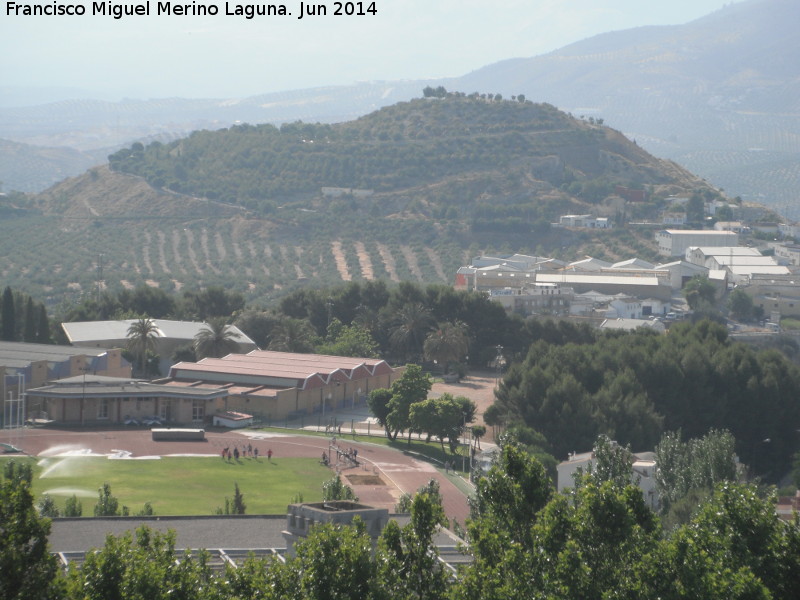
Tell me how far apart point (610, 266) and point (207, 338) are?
5443 cm

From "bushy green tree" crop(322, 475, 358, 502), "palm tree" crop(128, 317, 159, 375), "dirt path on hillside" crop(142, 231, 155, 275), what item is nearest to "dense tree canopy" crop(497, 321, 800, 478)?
"bushy green tree" crop(322, 475, 358, 502)

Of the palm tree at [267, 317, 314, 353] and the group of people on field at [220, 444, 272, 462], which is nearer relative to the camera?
the group of people on field at [220, 444, 272, 462]

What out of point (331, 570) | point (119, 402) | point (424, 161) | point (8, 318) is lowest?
point (119, 402)

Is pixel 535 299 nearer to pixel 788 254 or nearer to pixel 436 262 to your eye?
pixel 436 262

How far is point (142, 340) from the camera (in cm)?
7088

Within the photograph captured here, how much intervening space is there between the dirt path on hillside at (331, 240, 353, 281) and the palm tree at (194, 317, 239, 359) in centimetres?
5079

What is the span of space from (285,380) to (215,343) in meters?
9.49

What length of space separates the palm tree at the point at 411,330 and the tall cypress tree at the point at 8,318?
2101 cm

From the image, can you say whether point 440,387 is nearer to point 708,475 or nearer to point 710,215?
point 708,475

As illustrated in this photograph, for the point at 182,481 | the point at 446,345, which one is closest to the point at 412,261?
the point at 446,345

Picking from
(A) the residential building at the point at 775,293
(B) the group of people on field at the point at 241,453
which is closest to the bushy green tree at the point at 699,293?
(A) the residential building at the point at 775,293

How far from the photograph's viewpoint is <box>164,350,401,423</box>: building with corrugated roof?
62156 millimetres

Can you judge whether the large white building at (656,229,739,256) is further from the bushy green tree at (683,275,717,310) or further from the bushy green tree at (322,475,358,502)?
the bushy green tree at (322,475,358,502)

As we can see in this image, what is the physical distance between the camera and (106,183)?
15388 centimetres
